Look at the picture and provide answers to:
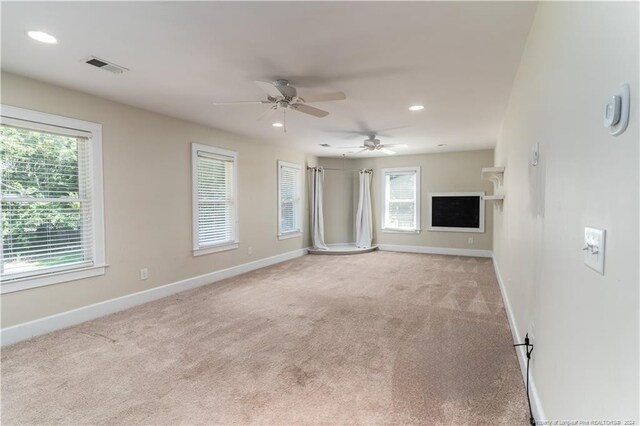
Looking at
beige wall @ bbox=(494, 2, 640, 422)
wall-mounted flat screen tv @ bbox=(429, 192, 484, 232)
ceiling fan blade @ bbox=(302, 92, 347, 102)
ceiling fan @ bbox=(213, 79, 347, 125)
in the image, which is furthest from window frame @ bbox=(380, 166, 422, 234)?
beige wall @ bbox=(494, 2, 640, 422)

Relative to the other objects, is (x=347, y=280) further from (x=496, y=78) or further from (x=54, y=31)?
(x=54, y=31)

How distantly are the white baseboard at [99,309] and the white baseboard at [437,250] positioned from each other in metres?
4.03

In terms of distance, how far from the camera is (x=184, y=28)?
7.18 ft

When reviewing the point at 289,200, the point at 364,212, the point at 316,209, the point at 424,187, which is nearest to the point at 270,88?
the point at 289,200

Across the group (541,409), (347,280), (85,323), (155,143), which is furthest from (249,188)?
(541,409)

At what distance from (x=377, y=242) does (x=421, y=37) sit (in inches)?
252

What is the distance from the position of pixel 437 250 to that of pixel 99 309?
21.6 ft

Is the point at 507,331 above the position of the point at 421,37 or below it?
below

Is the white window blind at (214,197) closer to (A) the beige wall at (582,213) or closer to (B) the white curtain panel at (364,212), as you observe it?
(B) the white curtain panel at (364,212)

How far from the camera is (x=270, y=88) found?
2824 mm

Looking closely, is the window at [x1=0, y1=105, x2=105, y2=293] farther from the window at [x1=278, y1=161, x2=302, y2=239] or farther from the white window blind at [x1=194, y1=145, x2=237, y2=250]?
the window at [x1=278, y1=161, x2=302, y2=239]

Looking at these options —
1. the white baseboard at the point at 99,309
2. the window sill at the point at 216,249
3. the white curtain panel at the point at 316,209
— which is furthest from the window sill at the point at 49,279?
the white curtain panel at the point at 316,209

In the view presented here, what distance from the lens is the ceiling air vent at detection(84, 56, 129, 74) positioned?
8.70ft

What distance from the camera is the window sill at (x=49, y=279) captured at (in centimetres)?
294
